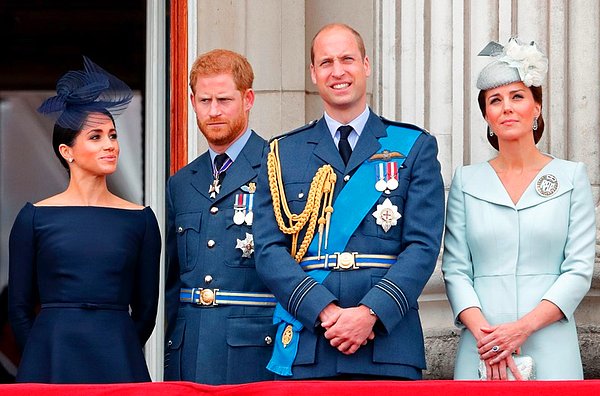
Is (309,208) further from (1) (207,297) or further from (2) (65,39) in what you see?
(2) (65,39)

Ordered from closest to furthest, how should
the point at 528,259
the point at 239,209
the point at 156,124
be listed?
the point at 528,259 → the point at 239,209 → the point at 156,124

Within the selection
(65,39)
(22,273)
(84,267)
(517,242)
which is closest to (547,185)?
(517,242)

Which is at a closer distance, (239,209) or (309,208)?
(309,208)

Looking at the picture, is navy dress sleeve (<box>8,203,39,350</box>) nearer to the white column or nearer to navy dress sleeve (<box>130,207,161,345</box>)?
navy dress sleeve (<box>130,207,161,345</box>)

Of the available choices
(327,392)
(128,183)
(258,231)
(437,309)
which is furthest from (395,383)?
(128,183)

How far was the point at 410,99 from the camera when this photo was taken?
18.2ft

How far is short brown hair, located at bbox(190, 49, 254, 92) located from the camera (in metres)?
4.77

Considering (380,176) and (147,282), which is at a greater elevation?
(380,176)

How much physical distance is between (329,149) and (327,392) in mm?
1008

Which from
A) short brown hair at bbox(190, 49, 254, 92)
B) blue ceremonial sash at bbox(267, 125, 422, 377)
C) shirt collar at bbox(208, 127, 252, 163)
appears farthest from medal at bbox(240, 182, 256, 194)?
blue ceremonial sash at bbox(267, 125, 422, 377)

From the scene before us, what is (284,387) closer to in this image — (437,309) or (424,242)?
(424,242)

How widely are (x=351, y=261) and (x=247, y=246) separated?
0.54m

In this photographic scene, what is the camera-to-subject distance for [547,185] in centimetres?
443

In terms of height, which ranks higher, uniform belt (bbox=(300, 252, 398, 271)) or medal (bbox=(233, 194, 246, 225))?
medal (bbox=(233, 194, 246, 225))
